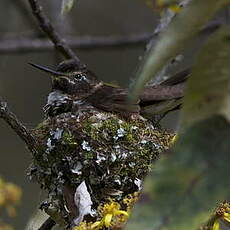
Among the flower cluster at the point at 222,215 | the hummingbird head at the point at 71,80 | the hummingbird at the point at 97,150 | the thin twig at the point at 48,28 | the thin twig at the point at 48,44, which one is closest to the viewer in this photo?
the flower cluster at the point at 222,215

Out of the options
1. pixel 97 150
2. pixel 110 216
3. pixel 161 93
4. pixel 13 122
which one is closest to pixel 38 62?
pixel 161 93

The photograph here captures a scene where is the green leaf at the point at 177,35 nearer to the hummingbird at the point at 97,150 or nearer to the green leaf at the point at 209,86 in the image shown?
the green leaf at the point at 209,86

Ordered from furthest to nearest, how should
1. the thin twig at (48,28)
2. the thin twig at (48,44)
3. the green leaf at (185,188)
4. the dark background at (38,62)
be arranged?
the dark background at (38,62)
the thin twig at (48,44)
the thin twig at (48,28)
the green leaf at (185,188)

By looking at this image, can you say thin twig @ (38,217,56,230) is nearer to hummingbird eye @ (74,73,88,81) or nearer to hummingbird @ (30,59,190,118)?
hummingbird @ (30,59,190,118)

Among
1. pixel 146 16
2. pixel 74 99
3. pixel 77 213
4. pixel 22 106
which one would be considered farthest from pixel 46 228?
pixel 146 16

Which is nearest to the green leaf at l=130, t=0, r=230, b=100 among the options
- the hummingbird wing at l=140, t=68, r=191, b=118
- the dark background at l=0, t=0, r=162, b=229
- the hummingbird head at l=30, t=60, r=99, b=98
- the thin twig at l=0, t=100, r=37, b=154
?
the thin twig at l=0, t=100, r=37, b=154

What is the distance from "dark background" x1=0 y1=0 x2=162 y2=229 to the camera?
6.19 meters

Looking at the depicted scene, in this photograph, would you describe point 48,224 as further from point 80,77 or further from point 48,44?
point 48,44

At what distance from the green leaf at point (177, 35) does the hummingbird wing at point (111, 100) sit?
201 centimetres

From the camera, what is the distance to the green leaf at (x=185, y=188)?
103 cm

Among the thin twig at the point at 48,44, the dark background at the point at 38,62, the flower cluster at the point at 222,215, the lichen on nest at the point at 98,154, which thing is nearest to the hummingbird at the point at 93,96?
the lichen on nest at the point at 98,154

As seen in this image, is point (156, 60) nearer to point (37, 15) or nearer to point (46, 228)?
Result: point (46, 228)

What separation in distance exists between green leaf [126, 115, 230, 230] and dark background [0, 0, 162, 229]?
4.90 meters

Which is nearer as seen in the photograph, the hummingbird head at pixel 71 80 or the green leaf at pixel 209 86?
the green leaf at pixel 209 86
